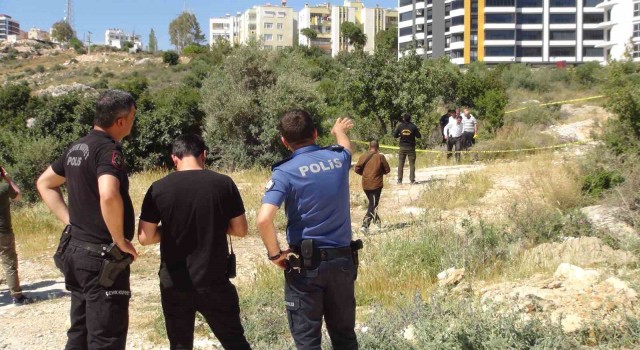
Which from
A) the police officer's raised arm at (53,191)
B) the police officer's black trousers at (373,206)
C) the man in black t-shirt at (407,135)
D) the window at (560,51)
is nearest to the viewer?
the police officer's raised arm at (53,191)

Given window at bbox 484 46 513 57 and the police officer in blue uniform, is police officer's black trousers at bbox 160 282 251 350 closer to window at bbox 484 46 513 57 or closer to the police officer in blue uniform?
the police officer in blue uniform

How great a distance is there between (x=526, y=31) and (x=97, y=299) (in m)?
90.2

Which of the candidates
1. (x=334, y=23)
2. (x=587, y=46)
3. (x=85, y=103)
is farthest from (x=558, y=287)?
(x=334, y=23)

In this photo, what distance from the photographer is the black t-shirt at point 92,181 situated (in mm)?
3779

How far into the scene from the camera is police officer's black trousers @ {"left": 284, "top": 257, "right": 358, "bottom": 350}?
144 inches

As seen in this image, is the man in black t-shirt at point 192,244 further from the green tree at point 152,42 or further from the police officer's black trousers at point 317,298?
→ the green tree at point 152,42

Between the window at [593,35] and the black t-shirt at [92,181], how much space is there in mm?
92020

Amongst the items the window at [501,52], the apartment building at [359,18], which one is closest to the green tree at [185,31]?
the apartment building at [359,18]

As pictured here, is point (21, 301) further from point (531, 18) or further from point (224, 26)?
point (224, 26)

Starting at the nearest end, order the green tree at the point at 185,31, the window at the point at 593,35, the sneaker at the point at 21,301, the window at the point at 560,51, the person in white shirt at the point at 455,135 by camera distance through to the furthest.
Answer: the sneaker at the point at 21,301 → the person in white shirt at the point at 455,135 → the window at the point at 593,35 → the window at the point at 560,51 → the green tree at the point at 185,31

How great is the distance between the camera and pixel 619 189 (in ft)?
29.3

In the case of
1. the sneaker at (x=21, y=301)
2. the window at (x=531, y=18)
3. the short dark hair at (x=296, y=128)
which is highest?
the window at (x=531, y=18)

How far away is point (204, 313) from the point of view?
3930 mm

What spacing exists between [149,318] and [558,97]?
3583cm
